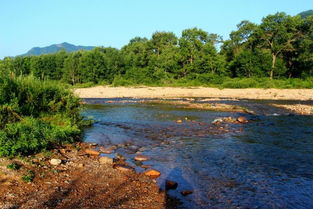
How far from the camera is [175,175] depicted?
382 inches

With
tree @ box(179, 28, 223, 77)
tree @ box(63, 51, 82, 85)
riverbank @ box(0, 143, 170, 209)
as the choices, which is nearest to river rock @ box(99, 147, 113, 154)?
riverbank @ box(0, 143, 170, 209)

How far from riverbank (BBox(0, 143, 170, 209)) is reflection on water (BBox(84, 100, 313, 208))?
0.92m

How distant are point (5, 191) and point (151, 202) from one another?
3.68 m

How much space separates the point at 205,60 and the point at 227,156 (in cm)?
5513

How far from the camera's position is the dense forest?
5650 centimetres

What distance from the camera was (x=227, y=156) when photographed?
1195 cm

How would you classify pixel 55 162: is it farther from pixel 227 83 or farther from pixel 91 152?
pixel 227 83

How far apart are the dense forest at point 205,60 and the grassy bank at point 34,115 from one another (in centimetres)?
4001

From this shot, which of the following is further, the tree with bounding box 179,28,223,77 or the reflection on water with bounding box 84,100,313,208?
the tree with bounding box 179,28,223,77

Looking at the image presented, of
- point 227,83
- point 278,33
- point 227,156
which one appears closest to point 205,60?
point 227,83

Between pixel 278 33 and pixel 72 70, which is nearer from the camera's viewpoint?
pixel 278 33

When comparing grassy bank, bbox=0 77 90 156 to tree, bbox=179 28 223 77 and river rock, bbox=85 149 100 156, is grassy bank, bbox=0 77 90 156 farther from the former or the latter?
tree, bbox=179 28 223 77

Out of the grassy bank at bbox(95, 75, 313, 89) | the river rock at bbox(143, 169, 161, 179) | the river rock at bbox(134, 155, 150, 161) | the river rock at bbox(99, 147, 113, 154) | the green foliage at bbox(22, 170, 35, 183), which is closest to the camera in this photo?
the green foliage at bbox(22, 170, 35, 183)

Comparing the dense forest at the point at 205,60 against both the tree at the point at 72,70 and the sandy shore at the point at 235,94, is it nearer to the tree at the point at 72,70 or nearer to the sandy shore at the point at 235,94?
the tree at the point at 72,70
